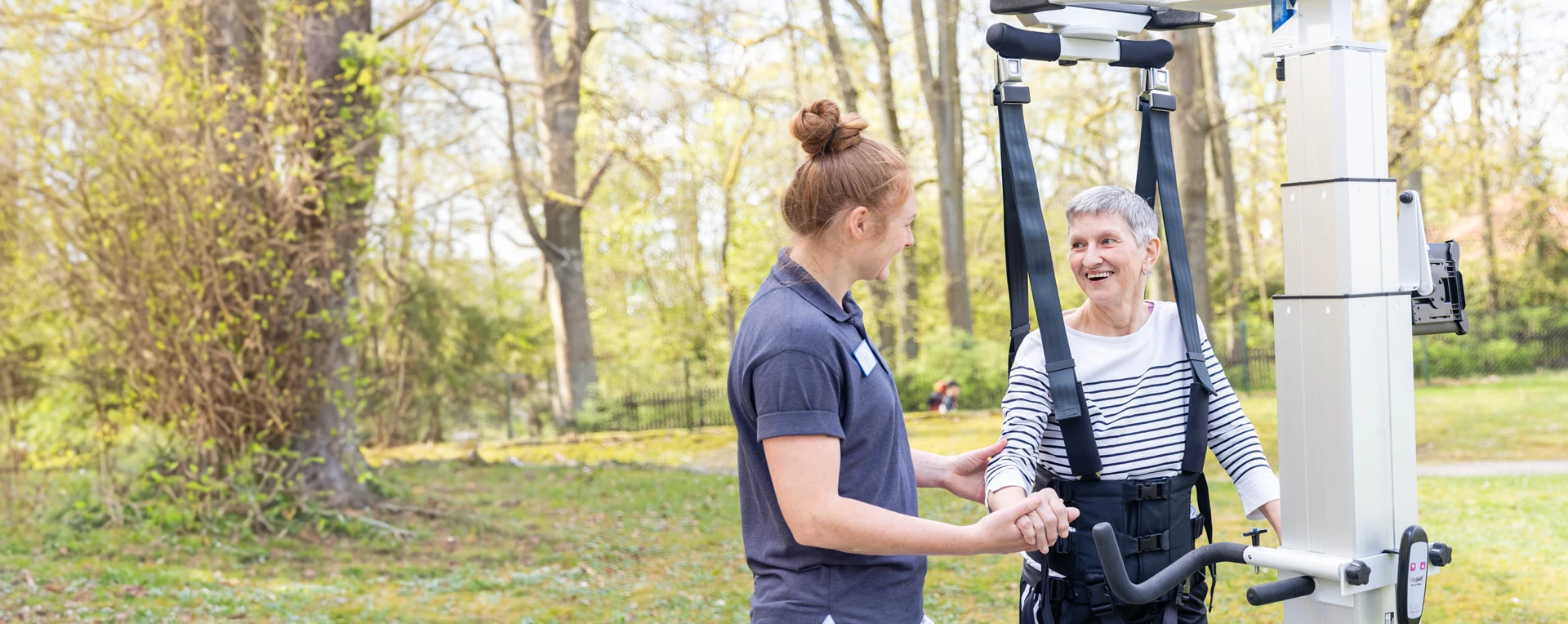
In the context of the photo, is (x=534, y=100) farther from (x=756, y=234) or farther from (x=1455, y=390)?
(x=1455, y=390)

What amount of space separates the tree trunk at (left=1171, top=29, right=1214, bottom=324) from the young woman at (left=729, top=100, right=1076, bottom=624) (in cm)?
1196

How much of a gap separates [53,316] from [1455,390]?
1741 centimetres

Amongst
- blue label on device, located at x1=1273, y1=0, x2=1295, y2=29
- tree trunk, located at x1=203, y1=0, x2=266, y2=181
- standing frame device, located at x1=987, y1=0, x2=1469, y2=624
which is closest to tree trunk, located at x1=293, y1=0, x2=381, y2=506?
tree trunk, located at x1=203, y1=0, x2=266, y2=181

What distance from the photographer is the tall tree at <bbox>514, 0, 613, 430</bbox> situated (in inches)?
663

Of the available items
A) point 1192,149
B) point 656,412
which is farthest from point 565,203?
point 1192,149

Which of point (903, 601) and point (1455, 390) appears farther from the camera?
point (1455, 390)

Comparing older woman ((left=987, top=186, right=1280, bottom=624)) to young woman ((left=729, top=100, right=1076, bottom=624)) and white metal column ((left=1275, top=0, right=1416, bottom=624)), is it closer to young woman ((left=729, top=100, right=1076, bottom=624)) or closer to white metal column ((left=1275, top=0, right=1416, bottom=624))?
young woman ((left=729, top=100, right=1076, bottom=624))

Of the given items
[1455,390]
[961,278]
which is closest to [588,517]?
[961,278]

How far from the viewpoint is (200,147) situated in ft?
25.1

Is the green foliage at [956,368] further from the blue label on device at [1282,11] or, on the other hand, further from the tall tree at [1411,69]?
the blue label on device at [1282,11]

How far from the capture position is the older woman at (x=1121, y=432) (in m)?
2.32

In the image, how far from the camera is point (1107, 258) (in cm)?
236

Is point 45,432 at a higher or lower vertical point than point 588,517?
higher

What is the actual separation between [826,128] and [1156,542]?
Result: 107cm
